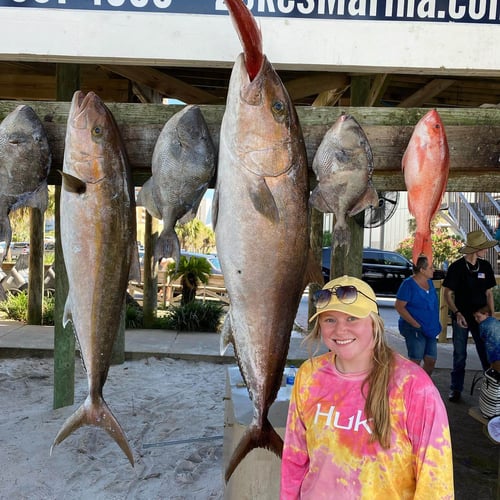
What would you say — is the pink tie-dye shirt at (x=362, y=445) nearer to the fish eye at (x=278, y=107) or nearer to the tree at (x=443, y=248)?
the fish eye at (x=278, y=107)

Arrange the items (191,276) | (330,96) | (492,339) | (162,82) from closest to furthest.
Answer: (492,339) < (162,82) < (330,96) < (191,276)

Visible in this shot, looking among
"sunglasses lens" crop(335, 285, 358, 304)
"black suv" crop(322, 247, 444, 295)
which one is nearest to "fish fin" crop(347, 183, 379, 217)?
"sunglasses lens" crop(335, 285, 358, 304)

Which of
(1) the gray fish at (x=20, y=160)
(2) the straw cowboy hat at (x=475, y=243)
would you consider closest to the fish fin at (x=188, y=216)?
(1) the gray fish at (x=20, y=160)

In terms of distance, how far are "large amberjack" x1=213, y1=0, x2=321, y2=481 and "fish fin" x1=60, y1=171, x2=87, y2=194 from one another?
17.1 inches

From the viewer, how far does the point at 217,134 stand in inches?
73.6

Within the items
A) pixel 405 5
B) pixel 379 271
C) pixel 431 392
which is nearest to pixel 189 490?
pixel 431 392

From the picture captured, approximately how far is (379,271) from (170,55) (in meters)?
16.1

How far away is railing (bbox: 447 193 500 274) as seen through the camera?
54.1 feet

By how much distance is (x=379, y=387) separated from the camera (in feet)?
5.36

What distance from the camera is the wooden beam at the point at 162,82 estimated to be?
5.73m

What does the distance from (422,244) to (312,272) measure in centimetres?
40

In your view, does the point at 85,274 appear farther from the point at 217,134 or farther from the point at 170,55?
the point at 170,55

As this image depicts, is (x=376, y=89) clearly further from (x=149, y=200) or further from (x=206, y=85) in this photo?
(x=149, y=200)

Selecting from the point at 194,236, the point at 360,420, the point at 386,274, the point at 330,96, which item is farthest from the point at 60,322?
the point at 194,236
